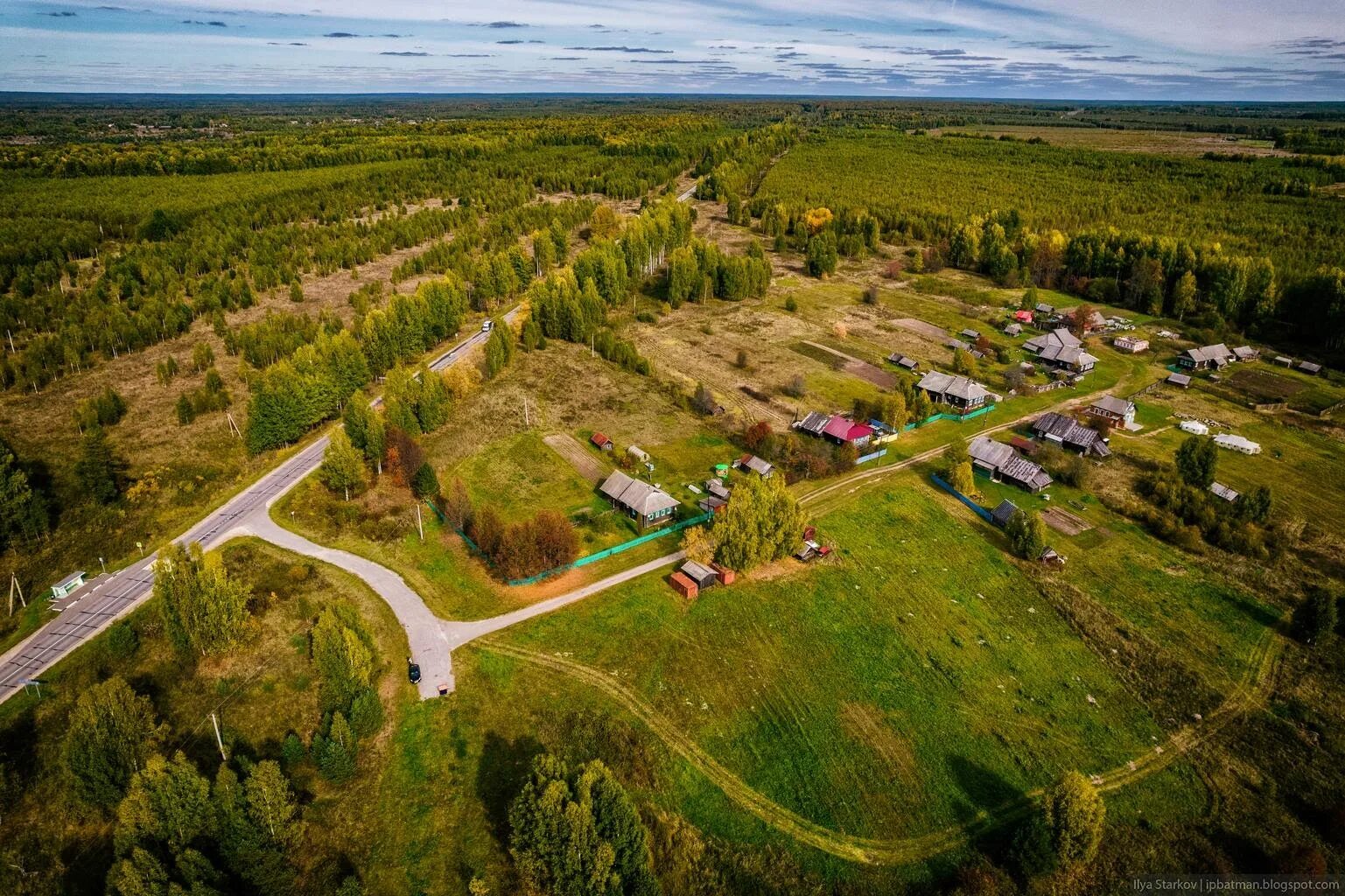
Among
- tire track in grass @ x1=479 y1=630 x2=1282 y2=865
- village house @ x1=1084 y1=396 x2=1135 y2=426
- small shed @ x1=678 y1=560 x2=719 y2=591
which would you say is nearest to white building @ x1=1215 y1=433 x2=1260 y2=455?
village house @ x1=1084 y1=396 x2=1135 y2=426

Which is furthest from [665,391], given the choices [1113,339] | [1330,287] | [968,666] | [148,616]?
[1330,287]

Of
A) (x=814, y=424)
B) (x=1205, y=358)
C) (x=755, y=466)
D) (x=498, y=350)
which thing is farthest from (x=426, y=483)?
(x=1205, y=358)

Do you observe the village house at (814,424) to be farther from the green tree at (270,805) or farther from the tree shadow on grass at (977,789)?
the green tree at (270,805)

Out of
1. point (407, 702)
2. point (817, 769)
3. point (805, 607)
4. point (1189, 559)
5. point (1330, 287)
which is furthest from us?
point (1330, 287)

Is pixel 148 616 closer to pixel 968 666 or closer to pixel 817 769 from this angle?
pixel 817 769

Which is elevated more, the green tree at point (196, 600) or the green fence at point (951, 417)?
the green tree at point (196, 600)

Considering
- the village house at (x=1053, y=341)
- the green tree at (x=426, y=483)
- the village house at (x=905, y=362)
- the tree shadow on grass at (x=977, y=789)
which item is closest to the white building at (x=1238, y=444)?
the village house at (x=1053, y=341)
